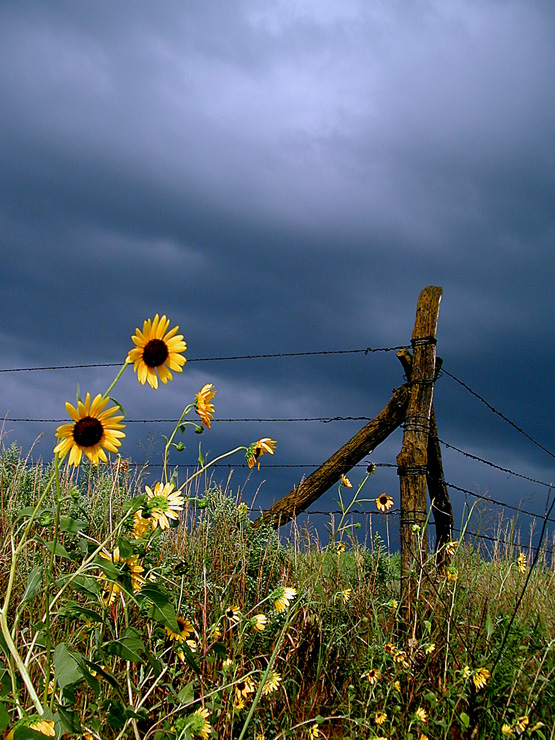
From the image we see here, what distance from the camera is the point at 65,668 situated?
1.35 metres

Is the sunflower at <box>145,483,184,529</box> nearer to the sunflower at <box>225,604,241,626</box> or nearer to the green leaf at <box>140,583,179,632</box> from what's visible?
the green leaf at <box>140,583,179,632</box>

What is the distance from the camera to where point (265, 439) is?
6.47ft

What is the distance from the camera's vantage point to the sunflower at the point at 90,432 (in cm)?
152

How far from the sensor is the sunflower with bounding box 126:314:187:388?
5.36 feet

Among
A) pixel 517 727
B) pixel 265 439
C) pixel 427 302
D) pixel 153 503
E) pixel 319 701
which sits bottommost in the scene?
pixel 319 701

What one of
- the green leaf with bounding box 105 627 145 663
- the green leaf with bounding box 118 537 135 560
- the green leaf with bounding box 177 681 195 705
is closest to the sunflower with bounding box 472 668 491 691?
the green leaf with bounding box 177 681 195 705

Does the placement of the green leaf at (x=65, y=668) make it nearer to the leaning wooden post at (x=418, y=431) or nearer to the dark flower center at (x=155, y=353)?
the dark flower center at (x=155, y=353)

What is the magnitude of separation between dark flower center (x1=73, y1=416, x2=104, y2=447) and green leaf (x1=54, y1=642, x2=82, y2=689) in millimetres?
424

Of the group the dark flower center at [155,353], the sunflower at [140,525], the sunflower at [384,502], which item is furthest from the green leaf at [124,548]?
the sunflower at [384,502]

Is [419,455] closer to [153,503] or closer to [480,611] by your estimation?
[480,611]

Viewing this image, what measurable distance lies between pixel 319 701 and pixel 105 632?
39.9 inches

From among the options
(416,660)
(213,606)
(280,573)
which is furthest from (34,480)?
(416,660)

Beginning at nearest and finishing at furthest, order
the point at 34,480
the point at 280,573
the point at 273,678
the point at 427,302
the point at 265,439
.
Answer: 1. the point at 265,439
2. the point at 273,678
3. the point at 280,573
4. the point at 427,302
5. the point at 34,480

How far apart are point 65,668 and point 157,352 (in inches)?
27.9
